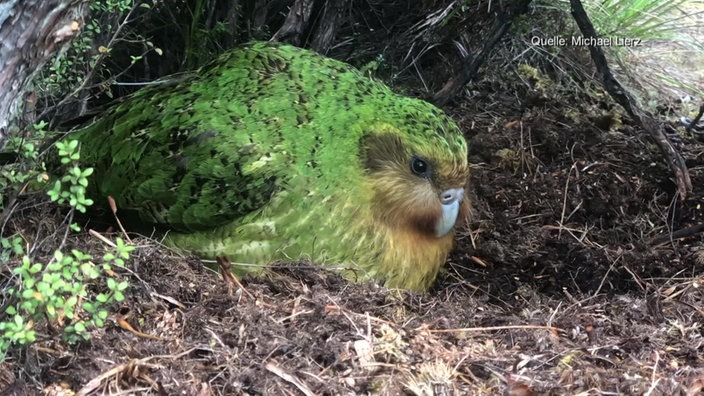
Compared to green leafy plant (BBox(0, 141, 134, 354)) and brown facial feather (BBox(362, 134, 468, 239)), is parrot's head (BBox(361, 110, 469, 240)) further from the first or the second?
green leafy plant (BBox(0, 141, 134, 354))

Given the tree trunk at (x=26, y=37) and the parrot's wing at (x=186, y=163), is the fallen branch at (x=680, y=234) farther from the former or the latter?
the tree trunk at (x=26, y=37)

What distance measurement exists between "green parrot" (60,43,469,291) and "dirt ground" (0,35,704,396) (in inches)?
A: 9.4

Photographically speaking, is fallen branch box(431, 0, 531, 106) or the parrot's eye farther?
fallen branch box(431, 0, 531, 106)

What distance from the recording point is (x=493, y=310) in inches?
124

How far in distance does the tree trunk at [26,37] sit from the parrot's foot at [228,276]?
3.27 feet

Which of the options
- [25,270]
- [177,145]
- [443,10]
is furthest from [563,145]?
[25,270]

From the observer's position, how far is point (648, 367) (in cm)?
232

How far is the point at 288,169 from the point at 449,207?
0.82 meters

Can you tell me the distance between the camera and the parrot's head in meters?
3.33

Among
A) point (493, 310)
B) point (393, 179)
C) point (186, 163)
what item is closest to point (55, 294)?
point (186, 163)

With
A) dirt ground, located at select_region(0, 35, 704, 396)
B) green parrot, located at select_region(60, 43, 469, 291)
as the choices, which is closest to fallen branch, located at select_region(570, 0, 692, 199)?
dirt ground, located at select_region(0, 35, 704, 396)

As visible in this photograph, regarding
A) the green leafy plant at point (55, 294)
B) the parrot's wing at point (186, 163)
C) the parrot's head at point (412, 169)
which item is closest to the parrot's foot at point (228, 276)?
the parrot's wing at point (186, 163)

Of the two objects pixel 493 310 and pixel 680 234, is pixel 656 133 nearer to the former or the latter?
pixel 680 234

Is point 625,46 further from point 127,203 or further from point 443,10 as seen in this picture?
point 127,203
